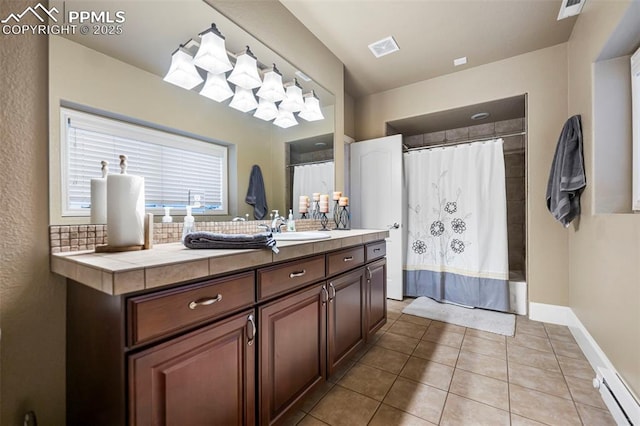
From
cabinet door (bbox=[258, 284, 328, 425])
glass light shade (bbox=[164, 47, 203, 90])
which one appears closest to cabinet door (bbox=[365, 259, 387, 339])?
cabinet door (bbox=[258, 284, 328, 425])

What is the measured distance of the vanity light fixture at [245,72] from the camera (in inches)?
66.2

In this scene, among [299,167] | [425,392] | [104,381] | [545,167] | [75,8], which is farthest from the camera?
[545,167]

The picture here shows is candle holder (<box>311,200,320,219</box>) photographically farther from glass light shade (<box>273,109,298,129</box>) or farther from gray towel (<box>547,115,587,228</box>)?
gray towel (<box>547,115,587,228</box>)

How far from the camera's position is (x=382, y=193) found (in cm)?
320

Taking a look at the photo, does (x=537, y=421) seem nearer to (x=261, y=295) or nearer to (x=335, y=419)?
(x=335, y=419)

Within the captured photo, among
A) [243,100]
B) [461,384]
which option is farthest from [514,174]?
[243,100]

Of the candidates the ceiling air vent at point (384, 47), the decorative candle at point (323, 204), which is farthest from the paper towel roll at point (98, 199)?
the ceiling air vent at point (384, 47)

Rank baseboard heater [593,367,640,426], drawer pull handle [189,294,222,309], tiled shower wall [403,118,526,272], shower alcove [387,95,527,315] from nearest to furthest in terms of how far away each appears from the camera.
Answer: drawer pull handle [189,294,222,309], baseboard heater [593,367,640,426], shower alcove [387,95,527,315], tiled shower wall [403,118,526,272]

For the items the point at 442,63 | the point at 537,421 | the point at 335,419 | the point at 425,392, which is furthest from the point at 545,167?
the point at 335,419

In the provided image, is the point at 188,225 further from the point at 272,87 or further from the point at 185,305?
the point at 272,87

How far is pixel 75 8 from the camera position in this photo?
104 cm

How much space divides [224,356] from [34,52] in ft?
4.26

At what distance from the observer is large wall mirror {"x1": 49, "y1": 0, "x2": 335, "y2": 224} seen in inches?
40.6

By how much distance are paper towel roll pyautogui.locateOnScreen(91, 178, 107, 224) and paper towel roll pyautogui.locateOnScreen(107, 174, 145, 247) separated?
115 mm
